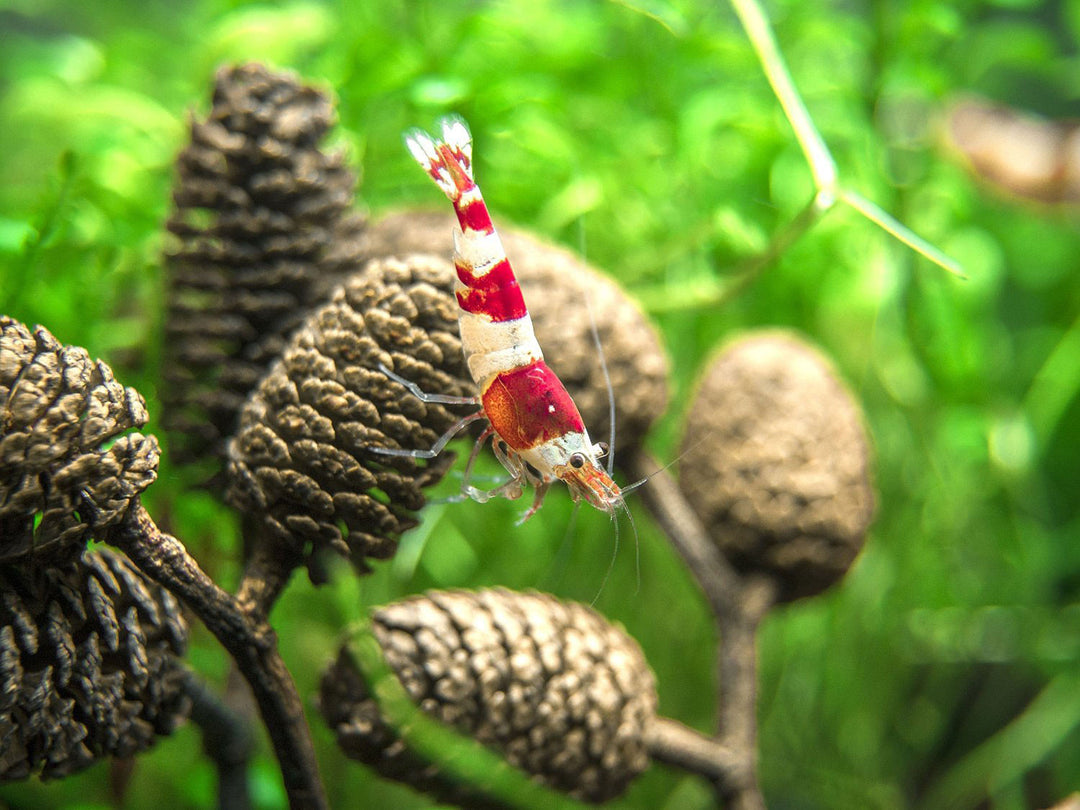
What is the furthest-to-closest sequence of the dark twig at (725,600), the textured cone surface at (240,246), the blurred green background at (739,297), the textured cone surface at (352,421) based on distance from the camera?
the blurred green background at (739,297) < the dark twig at (725,600) < the textured cone surface at (240,246) < the textured cone surface at (352,421)

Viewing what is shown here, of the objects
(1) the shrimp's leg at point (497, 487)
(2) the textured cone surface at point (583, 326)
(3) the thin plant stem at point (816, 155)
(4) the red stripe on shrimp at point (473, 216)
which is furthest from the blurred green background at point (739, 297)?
(4) the red stripe on shrimp at point (473, 216)

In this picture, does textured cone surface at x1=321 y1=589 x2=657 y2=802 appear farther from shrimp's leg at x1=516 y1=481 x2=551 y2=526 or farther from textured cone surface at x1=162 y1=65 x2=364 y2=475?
textured cone surface at x1=162 y1=65 x2=364 y2=475

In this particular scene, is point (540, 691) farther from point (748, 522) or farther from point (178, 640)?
point (748, 522)

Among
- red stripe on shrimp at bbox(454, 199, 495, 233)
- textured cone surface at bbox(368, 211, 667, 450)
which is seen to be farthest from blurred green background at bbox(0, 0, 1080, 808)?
red stripe on shrimp at bbox(454, 199, 495, 233)

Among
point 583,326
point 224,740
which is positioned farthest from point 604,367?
point 224,740

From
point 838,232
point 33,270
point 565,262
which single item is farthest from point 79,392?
point 838,232

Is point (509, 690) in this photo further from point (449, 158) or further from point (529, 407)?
point (449, 158)

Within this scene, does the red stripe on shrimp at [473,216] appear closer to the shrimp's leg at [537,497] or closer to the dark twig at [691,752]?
the shrimp's leg at [537,497]
